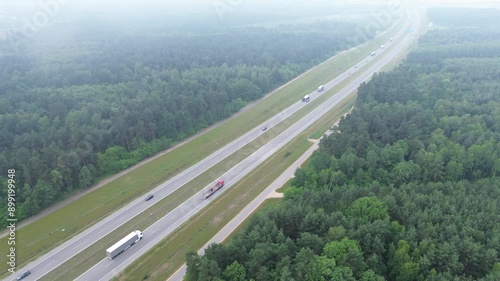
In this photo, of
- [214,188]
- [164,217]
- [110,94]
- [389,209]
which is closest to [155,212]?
[164,217]

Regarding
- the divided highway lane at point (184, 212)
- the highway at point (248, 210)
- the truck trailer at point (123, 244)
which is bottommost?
the highway at point (248, 210)

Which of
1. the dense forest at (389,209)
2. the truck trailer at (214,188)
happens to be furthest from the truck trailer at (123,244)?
the dense forest at (389,209)

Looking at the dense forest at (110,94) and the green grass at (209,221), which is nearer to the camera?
the green grass at (209,221)

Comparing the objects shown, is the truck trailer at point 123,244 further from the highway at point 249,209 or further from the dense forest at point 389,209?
the dense forest at point 389,209

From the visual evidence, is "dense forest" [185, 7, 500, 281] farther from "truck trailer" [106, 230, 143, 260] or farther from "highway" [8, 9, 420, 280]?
"truck trailer" [106, 230, 143, 260]

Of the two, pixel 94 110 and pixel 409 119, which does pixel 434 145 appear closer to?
pixel 409 119

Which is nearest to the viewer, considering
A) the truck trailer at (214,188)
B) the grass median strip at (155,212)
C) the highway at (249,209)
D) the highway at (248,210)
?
the highway at (248,210)

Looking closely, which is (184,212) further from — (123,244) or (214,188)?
(123,244)
